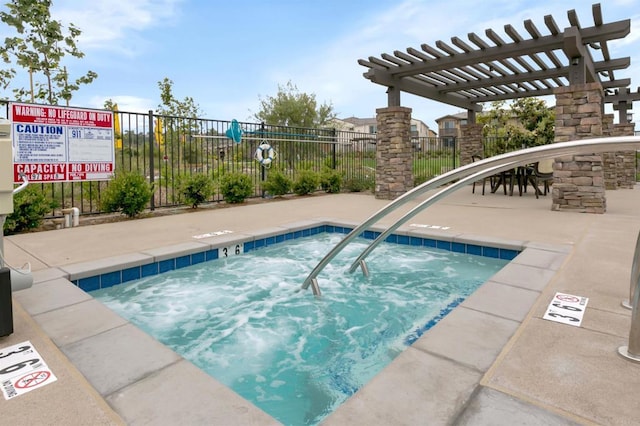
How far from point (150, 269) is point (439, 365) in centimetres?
290

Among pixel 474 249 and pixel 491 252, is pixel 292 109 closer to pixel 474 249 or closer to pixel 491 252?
pixel 474 249

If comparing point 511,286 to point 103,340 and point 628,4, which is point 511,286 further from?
point 628,4

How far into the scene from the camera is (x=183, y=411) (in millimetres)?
1415

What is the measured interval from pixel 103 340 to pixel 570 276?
3173 mm

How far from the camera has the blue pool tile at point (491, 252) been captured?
4180 mm

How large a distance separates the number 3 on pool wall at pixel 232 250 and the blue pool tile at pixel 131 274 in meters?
0.93

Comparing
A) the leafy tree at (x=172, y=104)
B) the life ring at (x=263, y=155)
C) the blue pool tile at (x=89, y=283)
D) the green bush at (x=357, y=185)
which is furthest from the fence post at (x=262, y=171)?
the leafy tree at (x=172, y=104)

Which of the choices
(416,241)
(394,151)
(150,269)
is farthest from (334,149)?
(150,269)

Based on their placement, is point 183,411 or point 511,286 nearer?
point 183,411

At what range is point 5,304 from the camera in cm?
192

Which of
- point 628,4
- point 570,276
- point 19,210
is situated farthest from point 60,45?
point 628,4

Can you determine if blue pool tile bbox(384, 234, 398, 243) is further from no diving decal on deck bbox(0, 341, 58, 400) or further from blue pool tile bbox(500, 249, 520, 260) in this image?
no diving decal on deck bbox(0, 341, 58, 400)

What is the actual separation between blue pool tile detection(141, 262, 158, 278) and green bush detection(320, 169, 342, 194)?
6531 millimetres

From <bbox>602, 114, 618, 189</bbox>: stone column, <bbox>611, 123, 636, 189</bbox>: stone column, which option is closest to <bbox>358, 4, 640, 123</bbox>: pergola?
<bbox>611, 123, 636, 189</bbox>: stone column
